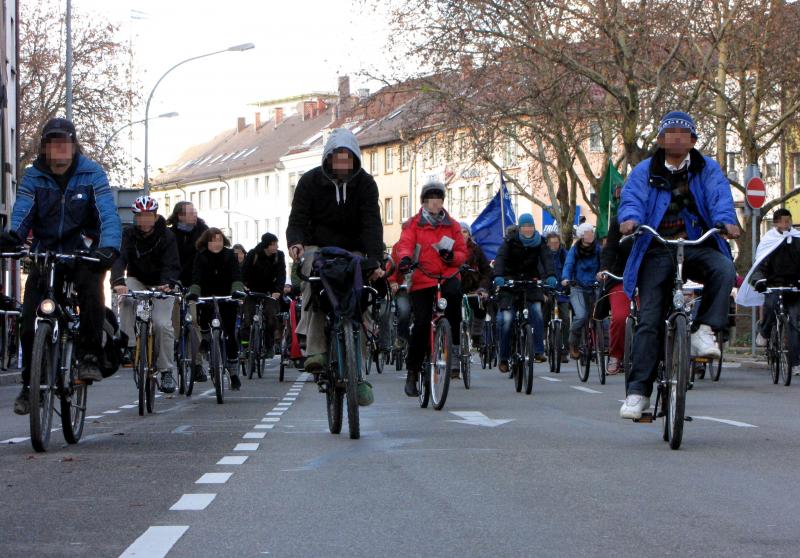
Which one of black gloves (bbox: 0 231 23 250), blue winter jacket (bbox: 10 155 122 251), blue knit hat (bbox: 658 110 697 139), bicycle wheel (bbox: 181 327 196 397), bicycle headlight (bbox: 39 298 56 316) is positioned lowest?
bicycle wheel (bbox: 181 327 196 397)

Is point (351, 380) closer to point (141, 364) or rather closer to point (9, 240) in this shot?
point (9, 240)

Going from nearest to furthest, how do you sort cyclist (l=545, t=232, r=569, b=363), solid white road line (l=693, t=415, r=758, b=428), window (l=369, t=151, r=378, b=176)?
solid white road line (l=693, t=415, r=758, b=428) < cyclist (l=545, t=232, r=569, b=363) < window (l=369, t=151, r=378, b=176)

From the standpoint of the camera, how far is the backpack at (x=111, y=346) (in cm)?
1112

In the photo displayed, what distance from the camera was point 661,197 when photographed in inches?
414

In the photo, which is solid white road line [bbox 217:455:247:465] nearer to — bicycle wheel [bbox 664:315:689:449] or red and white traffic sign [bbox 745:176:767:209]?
bicycle wheel [bbox 664:315:689:449]

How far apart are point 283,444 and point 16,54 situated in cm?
4057

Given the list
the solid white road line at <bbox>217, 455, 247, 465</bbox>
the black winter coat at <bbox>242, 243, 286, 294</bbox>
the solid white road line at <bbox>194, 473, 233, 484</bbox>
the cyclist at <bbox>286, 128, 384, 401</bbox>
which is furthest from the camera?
the black winter coat at <bbox>242, 243, 286, 294</bbox>

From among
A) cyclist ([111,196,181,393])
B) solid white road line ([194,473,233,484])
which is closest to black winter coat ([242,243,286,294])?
cyclist ([111,196,181,393])

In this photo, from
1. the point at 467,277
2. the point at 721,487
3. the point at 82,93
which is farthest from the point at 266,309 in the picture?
the point at 82,93

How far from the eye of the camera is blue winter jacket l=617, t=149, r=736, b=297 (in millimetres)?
10422

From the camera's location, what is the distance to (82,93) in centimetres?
5722

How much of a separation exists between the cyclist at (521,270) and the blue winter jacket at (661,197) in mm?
8216

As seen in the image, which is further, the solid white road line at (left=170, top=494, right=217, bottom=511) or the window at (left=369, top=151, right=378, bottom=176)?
the window at (left=369, top=151, right=378, bottom=176)

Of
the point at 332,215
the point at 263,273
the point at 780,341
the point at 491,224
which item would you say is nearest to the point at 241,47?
the point at 491,224
